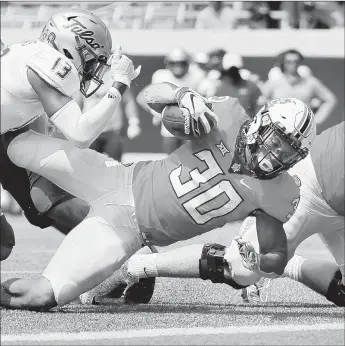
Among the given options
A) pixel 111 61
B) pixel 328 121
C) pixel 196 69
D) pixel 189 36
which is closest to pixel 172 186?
pixel 111 61

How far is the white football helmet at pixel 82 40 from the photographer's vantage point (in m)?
4.54

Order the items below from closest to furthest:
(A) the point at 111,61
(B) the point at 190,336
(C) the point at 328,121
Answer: (B) the point at 190,336 < (A) the point at 111,61 < (C) the point at 328,121

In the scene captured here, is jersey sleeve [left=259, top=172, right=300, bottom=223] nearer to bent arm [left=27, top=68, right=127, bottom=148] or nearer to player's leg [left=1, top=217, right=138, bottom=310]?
player's leg [left=1, top=217, right=138, bottom=310]

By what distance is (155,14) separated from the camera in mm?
13289

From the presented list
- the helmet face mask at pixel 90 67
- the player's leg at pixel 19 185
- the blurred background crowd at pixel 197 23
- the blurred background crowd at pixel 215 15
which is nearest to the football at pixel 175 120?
the helmet face mask at pixel 90 67

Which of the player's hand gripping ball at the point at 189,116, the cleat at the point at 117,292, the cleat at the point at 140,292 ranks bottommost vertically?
the cleat at the point at 117,292

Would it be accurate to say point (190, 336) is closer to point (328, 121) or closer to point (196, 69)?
point (196, 69)

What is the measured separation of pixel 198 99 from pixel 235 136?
0.26 metres

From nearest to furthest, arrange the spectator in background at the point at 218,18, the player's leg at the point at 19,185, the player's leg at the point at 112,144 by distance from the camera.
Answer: the player's leg at the point at 19,185, the player's leg at the point at 112,144, the spectator in background at the point at 218,18

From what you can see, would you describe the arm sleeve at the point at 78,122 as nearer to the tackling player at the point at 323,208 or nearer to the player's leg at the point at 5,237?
the player's leg at the point at 5,237

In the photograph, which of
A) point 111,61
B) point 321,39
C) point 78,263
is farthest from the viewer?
point 321,39

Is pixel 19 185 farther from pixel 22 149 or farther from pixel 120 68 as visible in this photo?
pixel 120 68

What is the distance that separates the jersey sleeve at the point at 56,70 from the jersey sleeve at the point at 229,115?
62cm

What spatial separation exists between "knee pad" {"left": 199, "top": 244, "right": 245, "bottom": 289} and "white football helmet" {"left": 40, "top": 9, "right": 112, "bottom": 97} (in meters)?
1.04
